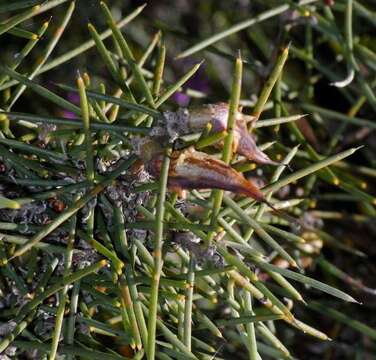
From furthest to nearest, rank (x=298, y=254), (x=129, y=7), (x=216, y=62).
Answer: (x=216, y=62) < (x=129, y=7) < (x=298, y=254)

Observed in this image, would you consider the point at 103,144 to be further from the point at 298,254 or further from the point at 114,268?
the point at 298,254

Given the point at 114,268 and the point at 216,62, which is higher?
the point at 114,268

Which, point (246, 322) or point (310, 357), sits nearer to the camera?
point (246, 322)

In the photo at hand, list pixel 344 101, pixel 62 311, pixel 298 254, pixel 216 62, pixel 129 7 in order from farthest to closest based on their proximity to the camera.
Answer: pixel 216 62
pixel 129 7
pixel 344 101
pixel 298 254
pixel 62 311

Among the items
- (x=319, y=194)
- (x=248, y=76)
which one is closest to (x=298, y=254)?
(x=319, y=194)

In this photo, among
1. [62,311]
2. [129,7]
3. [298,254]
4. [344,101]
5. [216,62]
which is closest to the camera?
[62,311]

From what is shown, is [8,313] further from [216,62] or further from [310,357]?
[216,62]

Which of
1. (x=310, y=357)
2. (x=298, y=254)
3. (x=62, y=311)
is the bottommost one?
(x=310, y=357)

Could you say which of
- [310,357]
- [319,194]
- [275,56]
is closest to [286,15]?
[275,56]

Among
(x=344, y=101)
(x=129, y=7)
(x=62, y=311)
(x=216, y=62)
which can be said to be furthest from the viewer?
(x=216, y=62)
